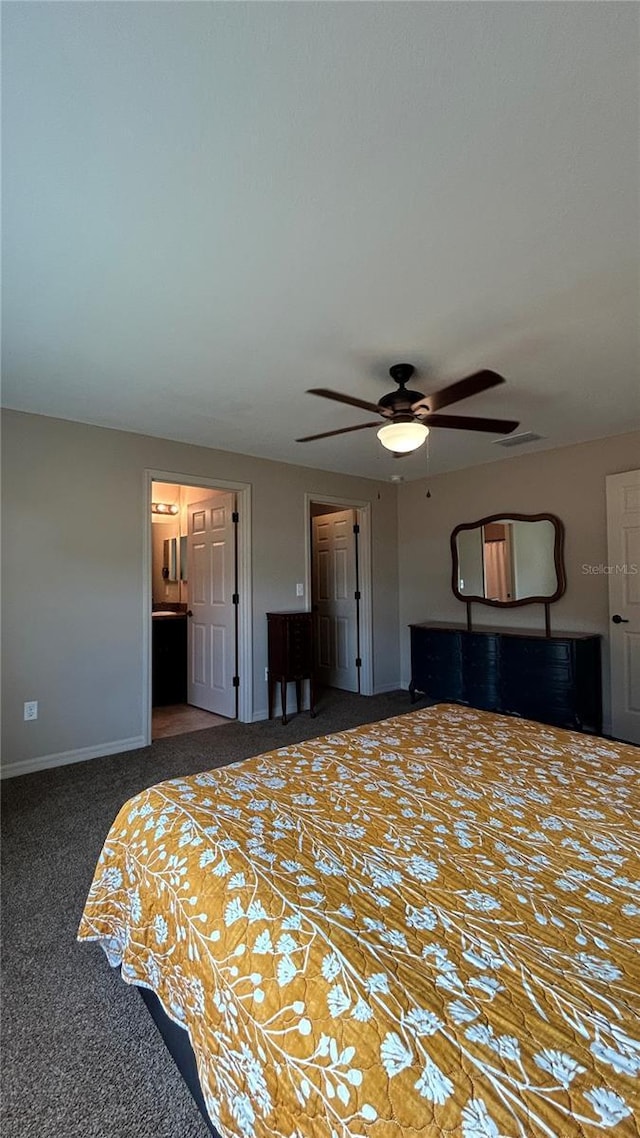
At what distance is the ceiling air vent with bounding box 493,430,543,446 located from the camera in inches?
154

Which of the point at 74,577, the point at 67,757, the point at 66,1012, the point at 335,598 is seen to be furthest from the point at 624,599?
the point at 67,757

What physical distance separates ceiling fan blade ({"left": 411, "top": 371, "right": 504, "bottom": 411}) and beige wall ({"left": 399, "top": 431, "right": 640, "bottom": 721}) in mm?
2441

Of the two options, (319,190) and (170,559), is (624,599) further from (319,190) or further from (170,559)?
(170,559)

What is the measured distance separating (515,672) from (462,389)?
2.82 m

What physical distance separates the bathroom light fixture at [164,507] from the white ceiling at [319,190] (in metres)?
2.92

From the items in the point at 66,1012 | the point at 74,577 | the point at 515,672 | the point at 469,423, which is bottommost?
the point at 66,1012

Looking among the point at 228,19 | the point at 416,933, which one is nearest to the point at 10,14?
the point at 228,19

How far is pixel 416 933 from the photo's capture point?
0.90m

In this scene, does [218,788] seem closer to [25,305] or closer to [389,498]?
[25,305]

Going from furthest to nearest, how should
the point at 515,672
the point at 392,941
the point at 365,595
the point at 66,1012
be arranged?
the point at 365,595
the point at 515,672
the point at 66,1012
the point at 392,941

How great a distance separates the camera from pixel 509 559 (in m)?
4.66

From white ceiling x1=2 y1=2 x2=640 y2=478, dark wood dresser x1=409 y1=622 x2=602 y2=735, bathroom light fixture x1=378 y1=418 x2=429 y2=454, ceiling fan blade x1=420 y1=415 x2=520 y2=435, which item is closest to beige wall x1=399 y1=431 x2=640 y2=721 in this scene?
dark wood dresser x1=409 y1=622 x2=602 y2=735

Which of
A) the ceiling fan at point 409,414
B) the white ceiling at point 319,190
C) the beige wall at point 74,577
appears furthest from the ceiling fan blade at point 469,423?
the beige wall at point 74,577

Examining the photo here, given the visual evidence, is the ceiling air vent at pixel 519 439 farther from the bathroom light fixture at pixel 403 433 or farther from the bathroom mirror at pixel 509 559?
the bathroom light fixture at pixel 403 433
